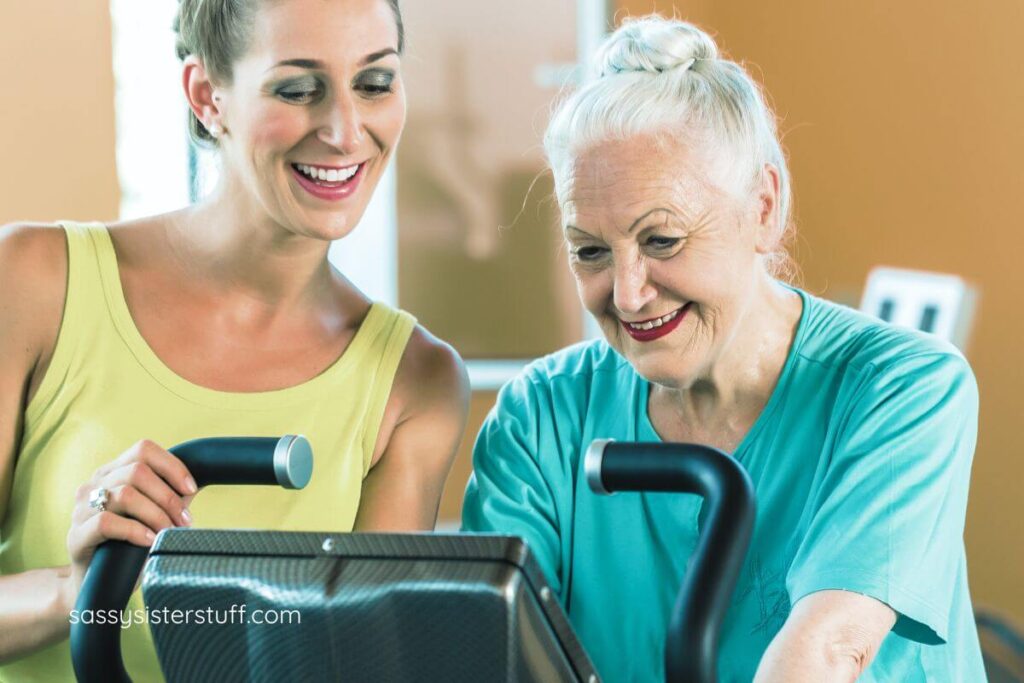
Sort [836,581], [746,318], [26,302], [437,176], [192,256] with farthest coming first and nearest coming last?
[437,176] < [192,256] < [26,302] < [746,318] < [836,581]

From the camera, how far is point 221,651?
2.98 feet

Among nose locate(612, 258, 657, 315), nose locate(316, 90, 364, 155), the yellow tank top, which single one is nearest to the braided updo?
nose locate(316, 90, 364, 155)

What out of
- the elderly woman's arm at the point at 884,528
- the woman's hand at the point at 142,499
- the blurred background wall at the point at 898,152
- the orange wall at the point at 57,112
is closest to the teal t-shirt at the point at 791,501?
the elderly woman's arm at the point at 884,528

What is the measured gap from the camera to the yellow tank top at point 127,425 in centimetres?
162

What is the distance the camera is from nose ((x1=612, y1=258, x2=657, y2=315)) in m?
1.40

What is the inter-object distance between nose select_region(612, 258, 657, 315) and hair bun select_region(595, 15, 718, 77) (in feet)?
0.78

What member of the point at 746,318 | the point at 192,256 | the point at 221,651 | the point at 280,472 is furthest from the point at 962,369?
the point at 192,256

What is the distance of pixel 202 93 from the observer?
169 centimetres

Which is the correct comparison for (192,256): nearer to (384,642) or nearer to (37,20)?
(384,642)

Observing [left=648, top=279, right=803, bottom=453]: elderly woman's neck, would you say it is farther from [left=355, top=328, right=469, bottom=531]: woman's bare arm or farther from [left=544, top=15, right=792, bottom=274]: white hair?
[left=355, top=328, right=469, bottom=531]: woman's bare arm

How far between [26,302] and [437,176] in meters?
2.42

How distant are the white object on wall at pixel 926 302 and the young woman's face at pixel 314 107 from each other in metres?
1.98

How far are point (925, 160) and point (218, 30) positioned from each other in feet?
7.67

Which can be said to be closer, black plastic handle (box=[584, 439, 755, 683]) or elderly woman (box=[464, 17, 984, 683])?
black plastic handle (box=[584, 439, 755, 683])
